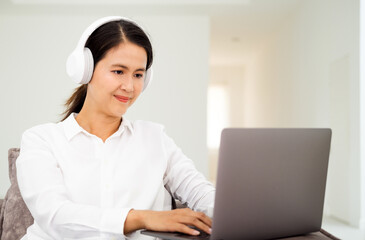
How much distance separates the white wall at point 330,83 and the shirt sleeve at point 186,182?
336cm

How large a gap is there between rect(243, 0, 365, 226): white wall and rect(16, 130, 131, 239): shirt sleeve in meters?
3.78

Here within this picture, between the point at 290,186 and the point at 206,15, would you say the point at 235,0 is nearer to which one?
the point at 206,15

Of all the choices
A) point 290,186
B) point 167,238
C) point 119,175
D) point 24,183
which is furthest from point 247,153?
point 24,183

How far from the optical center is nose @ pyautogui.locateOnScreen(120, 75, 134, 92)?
129 cm

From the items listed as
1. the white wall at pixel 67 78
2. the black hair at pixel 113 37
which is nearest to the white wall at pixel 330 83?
the white wall at pixel 67 78

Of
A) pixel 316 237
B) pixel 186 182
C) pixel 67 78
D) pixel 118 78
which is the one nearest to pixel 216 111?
pixel 67 78

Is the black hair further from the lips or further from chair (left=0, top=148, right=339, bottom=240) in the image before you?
chair (left=0, top=148, right=339, bottom=240)

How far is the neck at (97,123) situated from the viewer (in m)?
1.38

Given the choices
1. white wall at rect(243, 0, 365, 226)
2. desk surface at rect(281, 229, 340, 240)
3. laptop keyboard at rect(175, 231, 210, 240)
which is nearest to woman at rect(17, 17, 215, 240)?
laptop keyboard at rect(175, 231, 210, 240)

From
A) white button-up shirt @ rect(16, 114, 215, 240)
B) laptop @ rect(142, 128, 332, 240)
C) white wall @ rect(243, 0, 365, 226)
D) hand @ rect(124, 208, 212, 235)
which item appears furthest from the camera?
white wall @ rect(243, 0, 365, 226)

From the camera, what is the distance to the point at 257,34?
306 inches

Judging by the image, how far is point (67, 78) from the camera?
636cm

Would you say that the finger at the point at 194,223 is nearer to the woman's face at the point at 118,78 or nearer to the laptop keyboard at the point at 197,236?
the laptop keyboard at the point at 197,236

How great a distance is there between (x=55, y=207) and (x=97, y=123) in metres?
0.38
